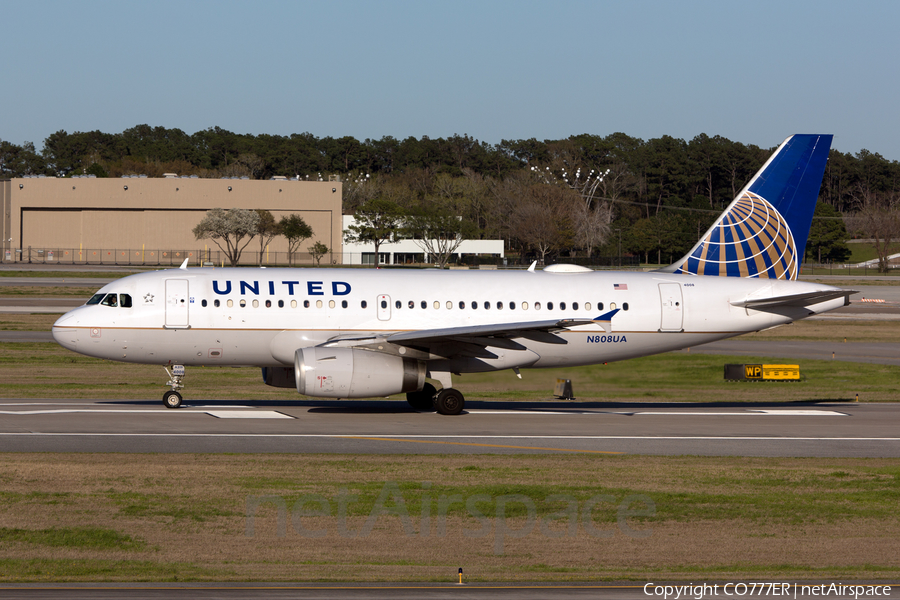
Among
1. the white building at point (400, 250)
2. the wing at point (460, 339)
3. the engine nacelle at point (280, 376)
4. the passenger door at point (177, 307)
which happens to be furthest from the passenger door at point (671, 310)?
A: the white building at point (400, 250)

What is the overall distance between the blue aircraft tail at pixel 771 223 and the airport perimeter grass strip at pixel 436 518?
1264 centimetres

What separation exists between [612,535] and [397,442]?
8852 mm

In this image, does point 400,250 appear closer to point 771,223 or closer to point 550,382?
point 771,223

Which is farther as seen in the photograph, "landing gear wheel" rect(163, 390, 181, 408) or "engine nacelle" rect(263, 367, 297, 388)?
"engine nacelle" rect(263, 367, 297, 388)

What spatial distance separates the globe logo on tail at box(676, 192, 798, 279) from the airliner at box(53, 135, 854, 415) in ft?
0.39

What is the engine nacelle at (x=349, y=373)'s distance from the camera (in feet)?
83.5

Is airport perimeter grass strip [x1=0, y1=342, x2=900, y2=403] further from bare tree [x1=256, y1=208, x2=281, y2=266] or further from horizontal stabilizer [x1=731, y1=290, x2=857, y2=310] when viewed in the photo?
bare tree [x1=256, y1=208, x2=281, y2=266]

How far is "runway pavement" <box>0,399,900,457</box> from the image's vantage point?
21766 millimetres

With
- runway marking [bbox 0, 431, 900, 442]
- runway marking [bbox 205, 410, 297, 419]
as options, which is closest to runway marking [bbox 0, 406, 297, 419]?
runway marking [bbox 205, 410, 297, 419]

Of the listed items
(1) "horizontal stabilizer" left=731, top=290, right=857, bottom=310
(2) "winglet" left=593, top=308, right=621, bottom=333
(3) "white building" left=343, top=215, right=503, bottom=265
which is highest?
(3) "white building" left=343, top=215, right=503, bottom=265

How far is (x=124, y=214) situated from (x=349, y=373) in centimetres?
13155

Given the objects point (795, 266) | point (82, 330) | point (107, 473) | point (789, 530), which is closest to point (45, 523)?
point (107, 473)

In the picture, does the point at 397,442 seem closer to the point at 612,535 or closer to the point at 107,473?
the point at 107,473

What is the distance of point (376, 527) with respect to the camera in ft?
47.7
